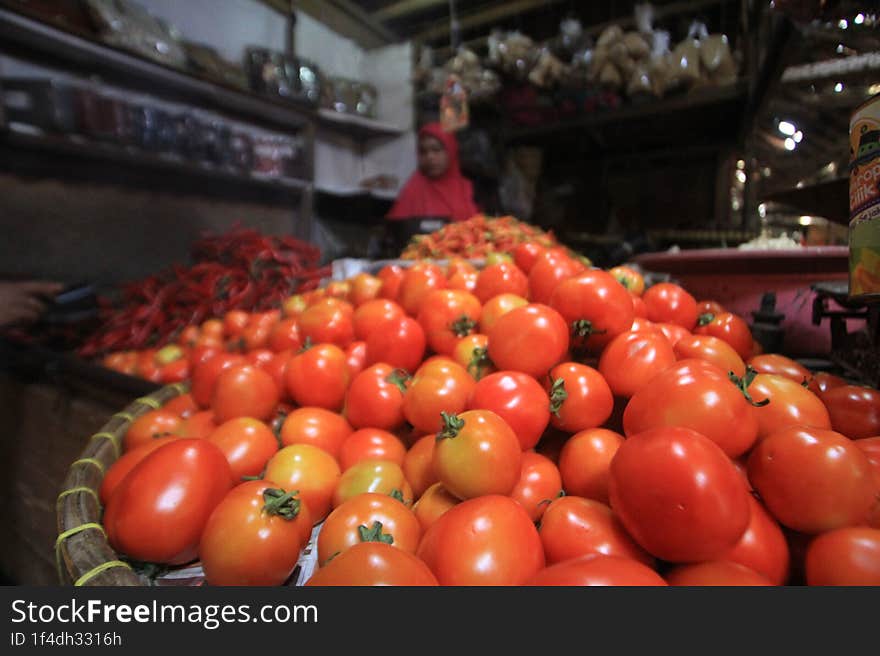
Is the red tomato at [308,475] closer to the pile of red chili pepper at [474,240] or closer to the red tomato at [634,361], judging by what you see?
the red tomato at [634,361]

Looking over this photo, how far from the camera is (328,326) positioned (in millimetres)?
1392

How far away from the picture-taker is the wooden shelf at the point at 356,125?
17.1ft

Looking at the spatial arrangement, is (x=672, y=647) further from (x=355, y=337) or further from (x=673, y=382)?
(x=355, y=337)

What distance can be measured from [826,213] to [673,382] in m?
1.12

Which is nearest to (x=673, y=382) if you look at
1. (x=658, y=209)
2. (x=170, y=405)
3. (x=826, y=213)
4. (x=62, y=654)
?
(x=62, y=654)

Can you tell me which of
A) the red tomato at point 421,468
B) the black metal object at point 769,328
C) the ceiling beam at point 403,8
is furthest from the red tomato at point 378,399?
the ceiling beam at point 403,8

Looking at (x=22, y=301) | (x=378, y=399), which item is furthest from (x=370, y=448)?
(x=22, y=301)

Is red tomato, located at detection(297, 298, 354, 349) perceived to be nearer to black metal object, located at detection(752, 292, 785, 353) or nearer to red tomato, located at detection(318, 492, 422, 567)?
red tomato, located at detection(318, 492, 422, 567)

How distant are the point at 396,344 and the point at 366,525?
544mm

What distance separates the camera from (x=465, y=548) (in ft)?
1.86

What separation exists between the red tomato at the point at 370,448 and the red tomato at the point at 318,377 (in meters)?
0.17

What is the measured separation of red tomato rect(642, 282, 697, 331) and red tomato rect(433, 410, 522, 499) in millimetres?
748

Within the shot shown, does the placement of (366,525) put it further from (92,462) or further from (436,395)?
(92,462)

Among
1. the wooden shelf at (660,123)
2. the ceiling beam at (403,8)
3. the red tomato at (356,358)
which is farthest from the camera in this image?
the ceiling beam at (403,8)
